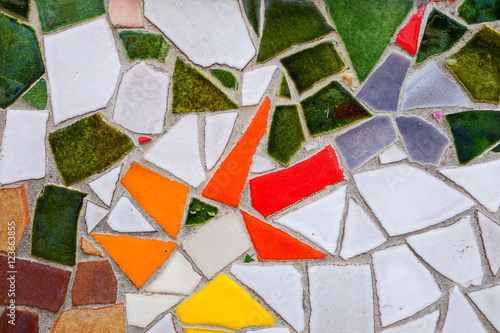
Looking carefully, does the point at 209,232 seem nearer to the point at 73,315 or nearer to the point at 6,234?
the point at 73,315

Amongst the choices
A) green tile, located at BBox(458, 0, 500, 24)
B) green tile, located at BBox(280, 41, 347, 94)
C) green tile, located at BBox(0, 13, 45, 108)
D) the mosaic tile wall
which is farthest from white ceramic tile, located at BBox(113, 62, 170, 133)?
green tile, located at BBox(458, 0, 500, 24)

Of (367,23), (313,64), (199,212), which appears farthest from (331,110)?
(199,212)

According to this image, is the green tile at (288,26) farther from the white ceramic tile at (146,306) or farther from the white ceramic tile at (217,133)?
the white ceramic tile at (146,306)

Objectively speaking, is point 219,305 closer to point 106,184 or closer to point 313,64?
point 106,184

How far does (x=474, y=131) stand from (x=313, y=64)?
1.51 feet

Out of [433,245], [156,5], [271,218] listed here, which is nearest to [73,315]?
[271,218]

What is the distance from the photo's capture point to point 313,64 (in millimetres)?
965

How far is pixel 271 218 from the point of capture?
1.00 metres

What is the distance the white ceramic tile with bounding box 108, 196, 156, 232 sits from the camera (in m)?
0.99

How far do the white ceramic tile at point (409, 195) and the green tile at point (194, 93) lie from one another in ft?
1.36

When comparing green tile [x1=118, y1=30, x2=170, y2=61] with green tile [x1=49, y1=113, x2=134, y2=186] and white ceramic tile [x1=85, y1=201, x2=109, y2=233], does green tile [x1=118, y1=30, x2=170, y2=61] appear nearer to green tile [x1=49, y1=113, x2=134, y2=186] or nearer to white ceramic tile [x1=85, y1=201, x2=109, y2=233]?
green tile [x1=49, y1=113, x2=134, y2=186]

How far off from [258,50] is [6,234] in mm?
832

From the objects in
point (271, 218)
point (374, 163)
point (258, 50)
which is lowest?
point (271, 218)

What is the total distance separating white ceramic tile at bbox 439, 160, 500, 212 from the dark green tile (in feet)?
1.31
